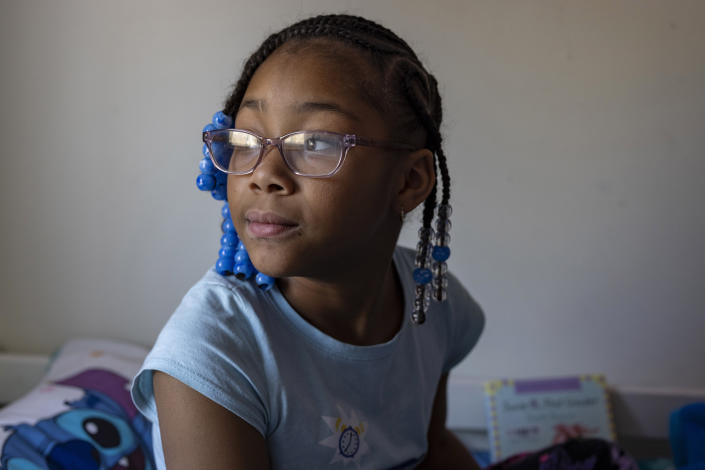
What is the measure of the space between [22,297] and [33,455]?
2.86 feet

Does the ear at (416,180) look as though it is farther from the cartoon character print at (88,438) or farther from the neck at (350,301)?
the cartoon character print at (88,438)

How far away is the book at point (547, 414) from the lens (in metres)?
2.01

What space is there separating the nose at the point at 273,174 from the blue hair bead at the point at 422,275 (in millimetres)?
344

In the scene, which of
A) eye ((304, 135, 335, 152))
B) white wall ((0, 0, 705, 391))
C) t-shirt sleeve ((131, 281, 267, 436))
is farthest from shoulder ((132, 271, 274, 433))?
white wall ((0, 0, 705, 391))

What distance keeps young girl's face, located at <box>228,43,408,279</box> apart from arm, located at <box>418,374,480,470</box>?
0.56m

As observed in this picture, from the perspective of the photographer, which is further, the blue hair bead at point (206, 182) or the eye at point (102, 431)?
the eye at point (102, 431)

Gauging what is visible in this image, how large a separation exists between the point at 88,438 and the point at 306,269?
0.87m

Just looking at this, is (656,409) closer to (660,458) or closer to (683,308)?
(660,458)

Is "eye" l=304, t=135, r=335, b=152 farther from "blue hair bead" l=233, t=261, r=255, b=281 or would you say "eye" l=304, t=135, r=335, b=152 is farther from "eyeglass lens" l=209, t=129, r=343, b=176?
"blue hair bead" l=233, t=261, r=255, b=281

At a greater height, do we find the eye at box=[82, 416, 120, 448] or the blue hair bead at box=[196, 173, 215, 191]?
the blue hair bead at box=[196, 173, 215, 191]

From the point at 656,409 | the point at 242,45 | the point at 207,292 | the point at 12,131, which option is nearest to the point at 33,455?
the point at 207,292

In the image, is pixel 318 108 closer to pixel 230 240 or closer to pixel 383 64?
pixel 383 64

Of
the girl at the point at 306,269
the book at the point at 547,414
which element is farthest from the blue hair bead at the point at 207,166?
the book at the point at 547,414

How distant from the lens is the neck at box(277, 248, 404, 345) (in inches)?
43.9
